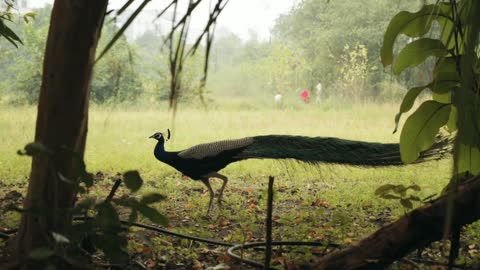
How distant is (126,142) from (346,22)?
1696 millimetres

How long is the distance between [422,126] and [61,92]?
656 millimetres

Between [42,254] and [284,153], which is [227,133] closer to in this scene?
[284,153]

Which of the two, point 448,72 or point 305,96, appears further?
A: point 305,96

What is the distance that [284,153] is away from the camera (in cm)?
247

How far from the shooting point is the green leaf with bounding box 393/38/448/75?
42.1 inches

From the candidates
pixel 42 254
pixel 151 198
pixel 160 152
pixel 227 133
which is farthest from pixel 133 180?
pixel 227 133

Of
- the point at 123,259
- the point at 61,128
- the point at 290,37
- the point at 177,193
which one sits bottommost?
the point at 177,193

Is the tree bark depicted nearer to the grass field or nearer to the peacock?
the grass field

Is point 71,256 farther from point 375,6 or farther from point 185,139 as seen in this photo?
point 375,6

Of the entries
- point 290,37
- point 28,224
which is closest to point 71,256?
point 28,224

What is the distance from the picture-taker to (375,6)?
400 cm

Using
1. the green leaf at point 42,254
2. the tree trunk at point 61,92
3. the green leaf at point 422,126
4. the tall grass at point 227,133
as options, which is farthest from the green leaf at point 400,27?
the tall grass at point 227,133

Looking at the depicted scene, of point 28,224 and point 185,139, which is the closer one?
point 28,224

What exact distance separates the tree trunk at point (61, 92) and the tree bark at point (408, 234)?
44 cm
